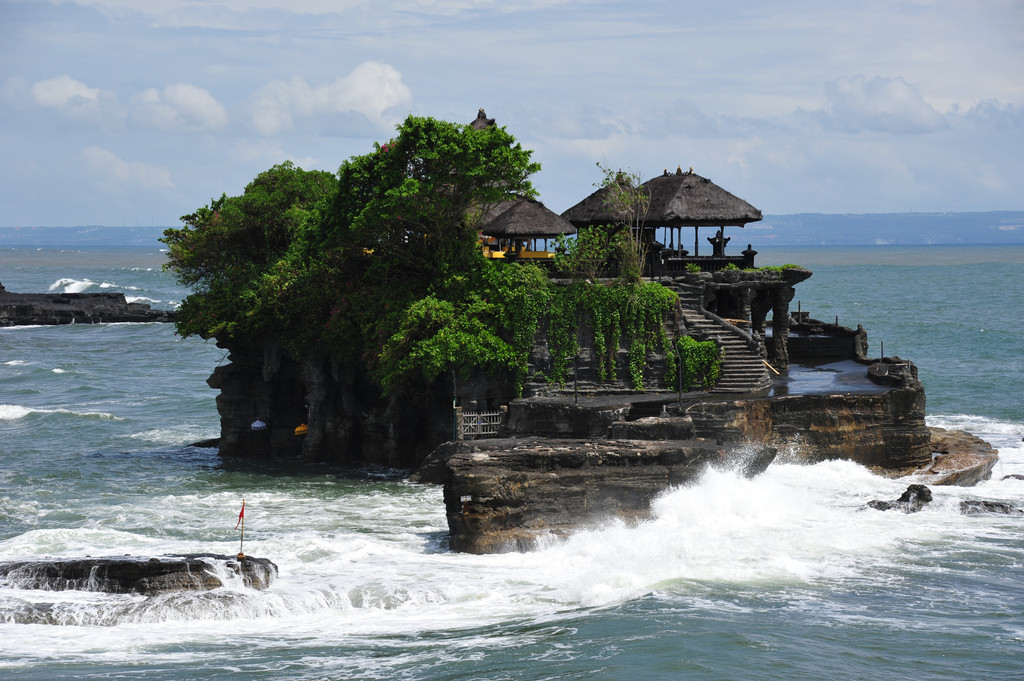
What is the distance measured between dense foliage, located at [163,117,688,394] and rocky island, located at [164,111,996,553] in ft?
0.25

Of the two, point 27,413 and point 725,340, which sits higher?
point 725,340

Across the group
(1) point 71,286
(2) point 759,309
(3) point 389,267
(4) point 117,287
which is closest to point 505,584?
(3) point 389,267

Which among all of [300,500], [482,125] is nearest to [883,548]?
[300,500]

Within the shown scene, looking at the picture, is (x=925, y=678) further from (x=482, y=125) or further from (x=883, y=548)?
(x=482, y=125)

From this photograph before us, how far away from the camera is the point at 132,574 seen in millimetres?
26203

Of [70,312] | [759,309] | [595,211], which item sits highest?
[595,211]

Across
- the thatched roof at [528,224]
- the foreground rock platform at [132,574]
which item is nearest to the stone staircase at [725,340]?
the thatched roof at [528,224]

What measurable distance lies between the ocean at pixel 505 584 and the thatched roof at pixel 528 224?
9210 mm

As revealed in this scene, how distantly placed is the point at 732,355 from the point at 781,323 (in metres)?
6.25

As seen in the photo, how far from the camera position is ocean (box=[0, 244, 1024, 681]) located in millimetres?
23203

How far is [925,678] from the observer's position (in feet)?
73.6

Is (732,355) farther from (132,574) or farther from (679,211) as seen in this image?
(132,574)

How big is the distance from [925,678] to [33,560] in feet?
61.8

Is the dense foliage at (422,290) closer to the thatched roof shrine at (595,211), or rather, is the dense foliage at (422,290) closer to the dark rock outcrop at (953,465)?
the thatched roof shrine at (595,211)
